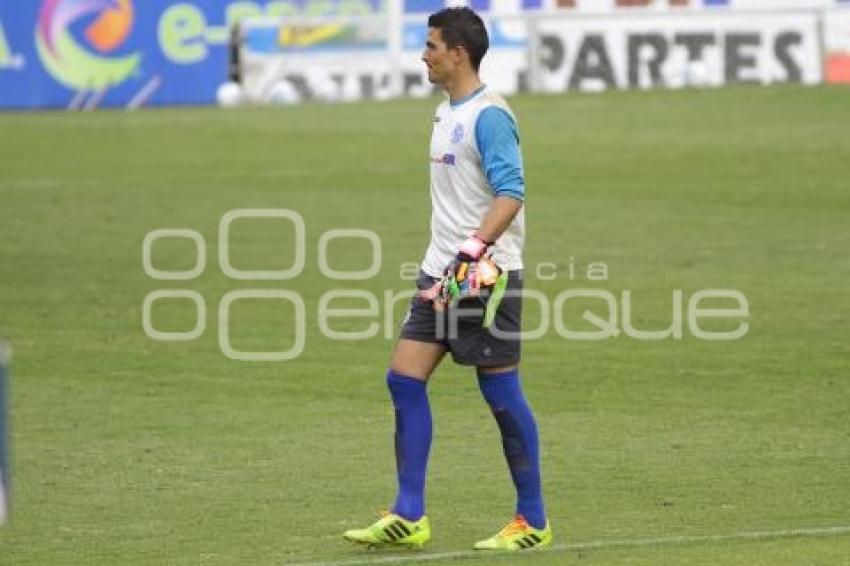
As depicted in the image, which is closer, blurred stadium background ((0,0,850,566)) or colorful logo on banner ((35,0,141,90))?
blurred stadium background ((0,0,850,566))

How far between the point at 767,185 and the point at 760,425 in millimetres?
11757

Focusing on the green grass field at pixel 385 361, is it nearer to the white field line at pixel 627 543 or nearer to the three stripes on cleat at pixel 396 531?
the white field line at pixel 627 543

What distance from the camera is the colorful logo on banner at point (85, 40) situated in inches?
1455

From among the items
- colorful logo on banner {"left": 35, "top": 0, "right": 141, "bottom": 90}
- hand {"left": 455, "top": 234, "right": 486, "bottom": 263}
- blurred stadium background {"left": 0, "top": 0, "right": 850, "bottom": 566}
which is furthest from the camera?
colorful logo on banner {"left": 35, "top": 0, "right": 141, "bottom": 90}

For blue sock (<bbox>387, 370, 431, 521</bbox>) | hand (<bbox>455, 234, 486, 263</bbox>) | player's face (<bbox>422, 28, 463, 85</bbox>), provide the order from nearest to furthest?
hand (<bbox>455, 234, 486, 263</bbox>) < player's face (<bbox>422, 28, 463, 85</bbox>) < blue sock (<bbox>387, 370, 431, 521</bbox>)

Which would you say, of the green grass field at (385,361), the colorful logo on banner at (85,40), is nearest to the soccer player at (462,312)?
the green grass field at (385,361)

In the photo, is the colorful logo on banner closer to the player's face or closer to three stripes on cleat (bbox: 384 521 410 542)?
the player's face

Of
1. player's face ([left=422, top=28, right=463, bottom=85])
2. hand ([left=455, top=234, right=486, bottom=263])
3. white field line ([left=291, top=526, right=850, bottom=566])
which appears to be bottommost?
white field line ([left=291, top=526, right=850, bottom=566])

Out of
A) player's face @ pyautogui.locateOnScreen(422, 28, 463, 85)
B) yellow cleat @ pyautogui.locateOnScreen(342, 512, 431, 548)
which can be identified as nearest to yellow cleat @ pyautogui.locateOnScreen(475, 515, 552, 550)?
yellow cleat @ pyautogui.locateOnScreen(342, 512, 431, 548)

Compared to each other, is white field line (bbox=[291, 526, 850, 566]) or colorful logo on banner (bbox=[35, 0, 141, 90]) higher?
colorful logo on banner (bbox=[35, 0, 141, 90])

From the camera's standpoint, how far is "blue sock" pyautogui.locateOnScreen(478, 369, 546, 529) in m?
9.09

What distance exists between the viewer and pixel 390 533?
9039 mm

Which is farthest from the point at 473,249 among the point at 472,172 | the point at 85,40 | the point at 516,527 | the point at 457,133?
the point at 85,40

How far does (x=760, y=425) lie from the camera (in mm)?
12133
